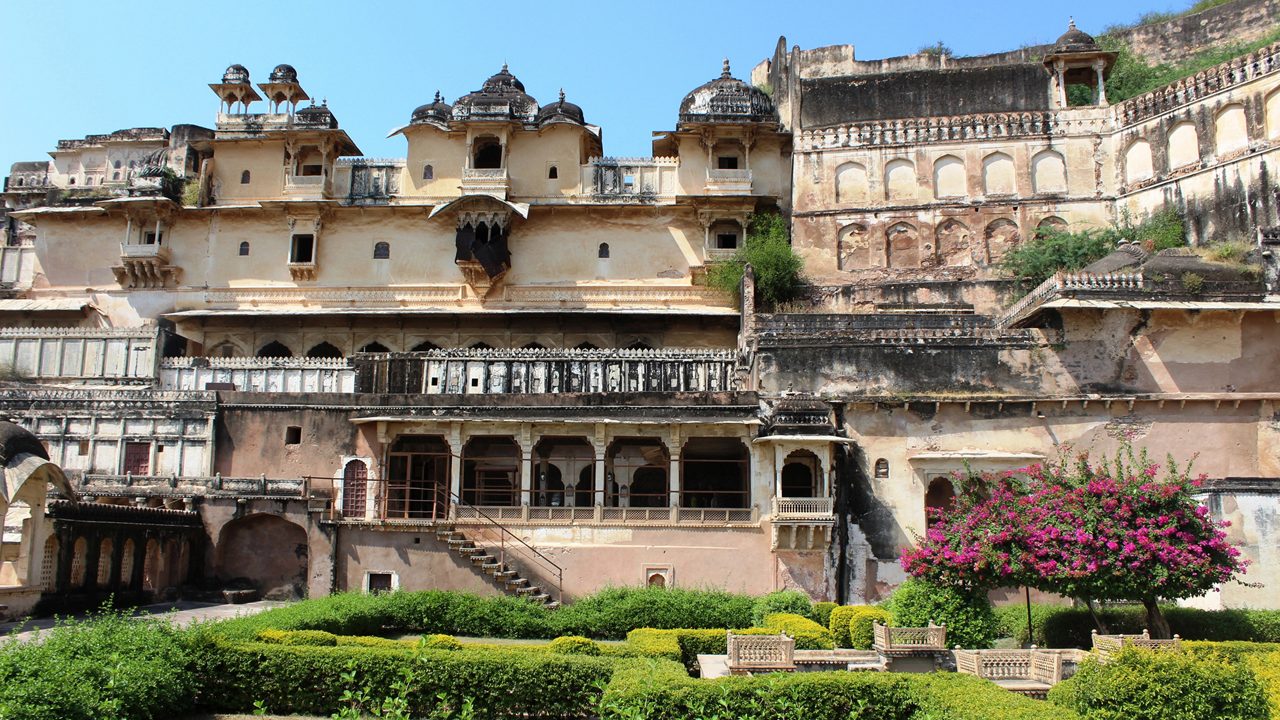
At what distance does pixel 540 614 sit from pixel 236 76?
26.2m

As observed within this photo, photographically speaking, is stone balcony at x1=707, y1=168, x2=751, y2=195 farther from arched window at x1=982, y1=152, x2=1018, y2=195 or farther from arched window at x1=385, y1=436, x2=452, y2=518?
arched window at x1=385, y1=436, x2=452, y2=518

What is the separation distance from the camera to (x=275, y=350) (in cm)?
3741

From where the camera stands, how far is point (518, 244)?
37.7 m

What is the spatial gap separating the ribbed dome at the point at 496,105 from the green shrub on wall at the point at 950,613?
77.4ft

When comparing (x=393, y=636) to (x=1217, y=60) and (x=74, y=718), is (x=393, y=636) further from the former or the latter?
(x=1217, y=60)

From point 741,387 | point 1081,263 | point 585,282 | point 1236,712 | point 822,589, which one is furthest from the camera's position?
point 585,282

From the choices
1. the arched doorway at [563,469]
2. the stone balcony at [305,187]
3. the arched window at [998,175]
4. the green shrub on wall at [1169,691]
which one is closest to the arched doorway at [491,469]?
the arched doorway at [563,469]

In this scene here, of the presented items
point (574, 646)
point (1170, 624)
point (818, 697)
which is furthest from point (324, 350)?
point (818, 697)

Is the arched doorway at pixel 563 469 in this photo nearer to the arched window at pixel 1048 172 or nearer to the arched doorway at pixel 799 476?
the arched doorway at pixel 799 476

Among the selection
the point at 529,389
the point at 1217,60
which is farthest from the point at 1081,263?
the point at 529,389

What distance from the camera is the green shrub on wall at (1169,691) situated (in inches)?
492

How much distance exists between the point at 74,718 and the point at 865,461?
18746mm

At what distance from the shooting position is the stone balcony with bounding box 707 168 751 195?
121 ft

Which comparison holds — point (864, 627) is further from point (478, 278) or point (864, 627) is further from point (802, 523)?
point (478, 278)
